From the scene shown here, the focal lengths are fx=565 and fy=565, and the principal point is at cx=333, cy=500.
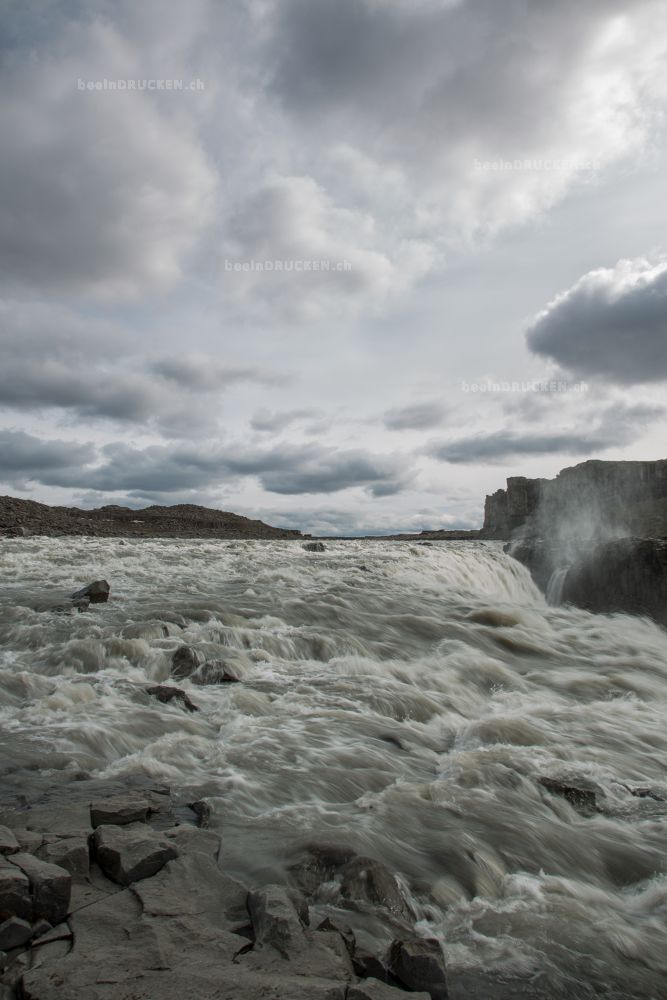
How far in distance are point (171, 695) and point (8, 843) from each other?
475 cm

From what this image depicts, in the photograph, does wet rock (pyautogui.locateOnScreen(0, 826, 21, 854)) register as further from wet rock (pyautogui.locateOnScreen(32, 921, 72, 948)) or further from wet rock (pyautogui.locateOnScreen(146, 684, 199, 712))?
wet rock (pyautogui.locateOnScreen(146, 684, 199, 712))

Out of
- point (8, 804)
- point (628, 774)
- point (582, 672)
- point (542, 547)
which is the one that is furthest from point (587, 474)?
point (8, 804)

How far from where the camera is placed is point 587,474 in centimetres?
8169

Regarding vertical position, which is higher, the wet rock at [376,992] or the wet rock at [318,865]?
the wet rock at [376,992]

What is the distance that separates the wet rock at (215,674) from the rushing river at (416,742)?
0.76 feet

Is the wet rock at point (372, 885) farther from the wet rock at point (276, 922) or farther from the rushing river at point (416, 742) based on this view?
the wet rock at point (276, 922)

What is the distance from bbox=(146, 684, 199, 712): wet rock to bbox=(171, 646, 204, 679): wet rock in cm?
108

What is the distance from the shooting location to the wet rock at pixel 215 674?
972 centimetres

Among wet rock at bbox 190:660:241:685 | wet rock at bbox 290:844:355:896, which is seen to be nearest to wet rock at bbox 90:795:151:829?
wet rock at bbox 290:844:355:896

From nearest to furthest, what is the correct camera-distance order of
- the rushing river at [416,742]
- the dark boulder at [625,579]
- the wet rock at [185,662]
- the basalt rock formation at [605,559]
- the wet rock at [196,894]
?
the wet rock at [196,894] < the rushing river at [416,742] < the wet rock at [185,662] < the dark boulder at [625,579] < the basalt rock formation at [605,559]

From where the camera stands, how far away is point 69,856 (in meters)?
3.96

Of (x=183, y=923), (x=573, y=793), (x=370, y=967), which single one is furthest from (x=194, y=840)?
(x=573, y=793)

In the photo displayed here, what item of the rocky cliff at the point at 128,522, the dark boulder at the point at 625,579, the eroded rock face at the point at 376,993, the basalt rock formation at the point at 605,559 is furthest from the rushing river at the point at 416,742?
the rocky cliff at the point at 128,522

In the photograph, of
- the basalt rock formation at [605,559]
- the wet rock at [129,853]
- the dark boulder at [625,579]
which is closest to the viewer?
the wet rock at [129,853]
